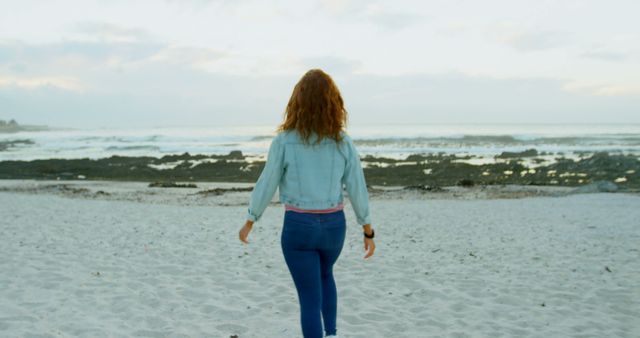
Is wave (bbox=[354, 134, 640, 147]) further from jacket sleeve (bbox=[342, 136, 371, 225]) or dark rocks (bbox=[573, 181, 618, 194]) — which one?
jacket sleeve (bbox=[342, 136, 371, 225])

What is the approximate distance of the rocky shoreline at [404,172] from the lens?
2217 centimetres

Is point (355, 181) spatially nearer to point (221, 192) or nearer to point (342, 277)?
point (342, 277)

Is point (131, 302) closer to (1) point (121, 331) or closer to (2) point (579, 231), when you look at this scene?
(1) point (121, 331)

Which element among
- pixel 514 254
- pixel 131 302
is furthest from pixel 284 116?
Result: pixel 514 254

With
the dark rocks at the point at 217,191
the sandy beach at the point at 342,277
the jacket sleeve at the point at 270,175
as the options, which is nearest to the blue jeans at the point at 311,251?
the jacket sleeve at the point at 270,175

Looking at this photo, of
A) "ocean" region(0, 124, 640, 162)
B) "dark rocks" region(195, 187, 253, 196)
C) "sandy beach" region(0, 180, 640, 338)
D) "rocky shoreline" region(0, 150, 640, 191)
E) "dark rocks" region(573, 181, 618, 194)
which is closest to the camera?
"sandy beach" region(0, 180, 640, 338)

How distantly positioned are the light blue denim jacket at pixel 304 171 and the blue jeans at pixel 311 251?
89 mm

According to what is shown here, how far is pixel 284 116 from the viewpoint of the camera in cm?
324

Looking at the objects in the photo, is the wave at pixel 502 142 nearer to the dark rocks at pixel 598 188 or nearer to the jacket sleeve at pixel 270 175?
the dark rocks at pixel 598 188

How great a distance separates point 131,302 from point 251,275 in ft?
5.29

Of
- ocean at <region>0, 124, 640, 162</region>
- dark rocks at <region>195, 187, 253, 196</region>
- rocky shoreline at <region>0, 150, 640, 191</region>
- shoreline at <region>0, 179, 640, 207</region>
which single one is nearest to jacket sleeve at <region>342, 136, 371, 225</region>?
shoreline at <region>0, 179, 640, 207</region>

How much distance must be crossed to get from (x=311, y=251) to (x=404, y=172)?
73.8ft

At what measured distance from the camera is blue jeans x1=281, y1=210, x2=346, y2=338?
3098 millimetres

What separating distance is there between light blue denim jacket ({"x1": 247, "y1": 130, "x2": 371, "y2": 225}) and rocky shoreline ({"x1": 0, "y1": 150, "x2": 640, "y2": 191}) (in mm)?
16785
